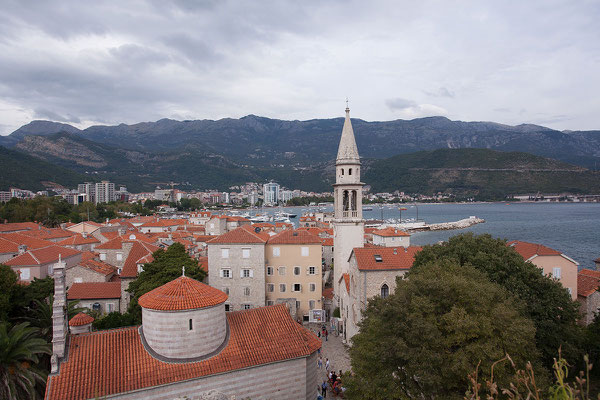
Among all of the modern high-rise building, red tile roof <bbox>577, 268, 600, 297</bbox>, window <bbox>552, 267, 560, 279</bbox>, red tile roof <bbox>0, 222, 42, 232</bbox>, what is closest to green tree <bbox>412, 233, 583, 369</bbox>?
window <bbox>552, 267, 560, 279</bbox>

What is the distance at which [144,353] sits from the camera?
1353 centimetres

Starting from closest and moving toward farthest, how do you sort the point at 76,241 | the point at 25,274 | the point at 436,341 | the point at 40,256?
the point at 436,341
the point at 25,274
the point at 40,256
the point at 76,241

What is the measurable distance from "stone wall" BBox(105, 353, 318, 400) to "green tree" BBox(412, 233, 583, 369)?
30.6ft

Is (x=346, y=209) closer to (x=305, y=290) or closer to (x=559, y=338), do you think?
(x=305, y=290)

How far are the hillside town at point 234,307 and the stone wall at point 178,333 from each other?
4 cm

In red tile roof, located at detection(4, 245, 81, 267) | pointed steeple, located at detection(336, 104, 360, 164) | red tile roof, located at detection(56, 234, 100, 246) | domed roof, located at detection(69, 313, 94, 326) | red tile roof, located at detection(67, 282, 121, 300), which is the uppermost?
pointed steeple, located at detection(336, 104, 360, 164)

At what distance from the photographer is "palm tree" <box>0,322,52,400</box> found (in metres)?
14.0

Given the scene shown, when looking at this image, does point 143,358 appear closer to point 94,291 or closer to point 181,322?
point 181,322

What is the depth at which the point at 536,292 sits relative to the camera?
61.1 feet

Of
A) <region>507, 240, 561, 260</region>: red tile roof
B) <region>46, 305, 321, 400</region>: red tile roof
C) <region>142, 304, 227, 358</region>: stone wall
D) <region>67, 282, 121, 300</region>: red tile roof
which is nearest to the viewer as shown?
<region>46, 305, 321, 400</region>: red tile roof

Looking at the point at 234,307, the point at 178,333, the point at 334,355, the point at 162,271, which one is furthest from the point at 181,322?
the point at 234,307

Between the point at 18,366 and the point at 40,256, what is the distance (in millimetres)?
24356

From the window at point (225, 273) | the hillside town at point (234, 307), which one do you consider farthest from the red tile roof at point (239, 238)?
the window at point (225, 273)

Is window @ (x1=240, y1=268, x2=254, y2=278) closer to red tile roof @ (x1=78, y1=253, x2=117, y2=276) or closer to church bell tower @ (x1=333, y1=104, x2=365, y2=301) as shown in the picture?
church bell tower @ (x1=333, y1=104, x2=365, y2=301)
